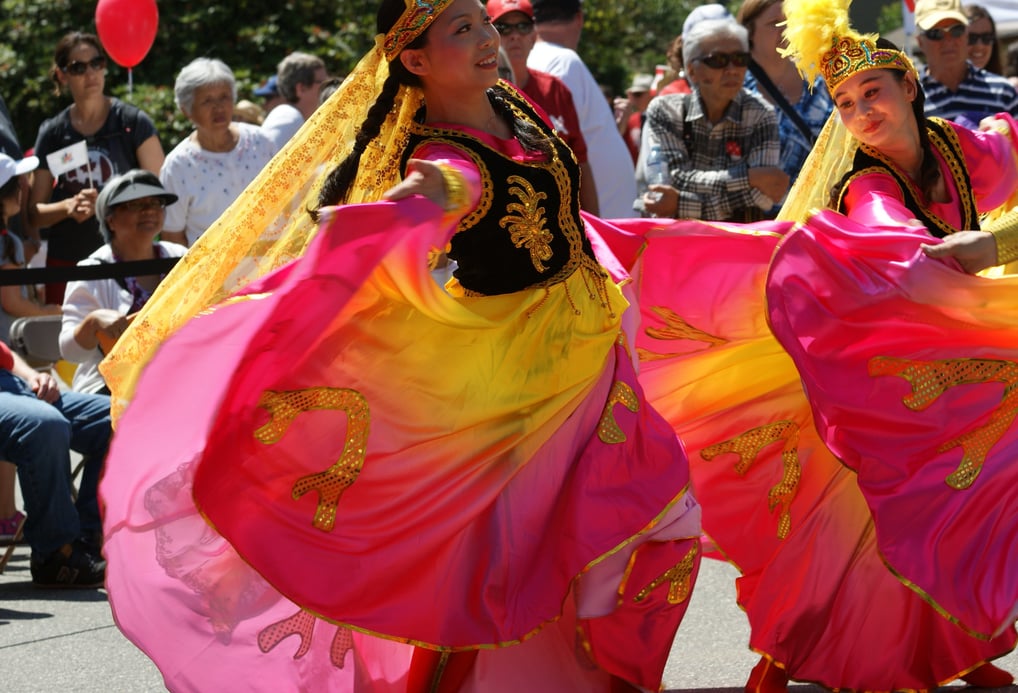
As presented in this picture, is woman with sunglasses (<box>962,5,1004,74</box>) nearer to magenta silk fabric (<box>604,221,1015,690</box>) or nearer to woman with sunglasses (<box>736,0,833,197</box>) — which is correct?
woman with sunglasses (<box>736,0,833,197</box>)

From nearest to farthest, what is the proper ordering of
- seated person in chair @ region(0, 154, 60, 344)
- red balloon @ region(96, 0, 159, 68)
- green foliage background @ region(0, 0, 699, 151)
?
1. seated person in chair @ region(0, 154, 60, 344)
2. red balloon @ region(96, 0, 159, 68)
3. green foliage background @ region(0, 0, 699, 151)

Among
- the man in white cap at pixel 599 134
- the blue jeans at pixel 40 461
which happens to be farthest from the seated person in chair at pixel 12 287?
the man in white cap at pixel 599 134

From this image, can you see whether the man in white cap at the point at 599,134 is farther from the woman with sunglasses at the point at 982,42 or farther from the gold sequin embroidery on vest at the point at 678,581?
the gold sequin embroidery on vest at the point at 678,581

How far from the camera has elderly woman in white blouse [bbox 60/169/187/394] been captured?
6180mm

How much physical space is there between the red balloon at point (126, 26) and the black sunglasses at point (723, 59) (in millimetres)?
4336

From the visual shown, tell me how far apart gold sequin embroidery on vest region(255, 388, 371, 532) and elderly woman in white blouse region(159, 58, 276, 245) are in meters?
3.98

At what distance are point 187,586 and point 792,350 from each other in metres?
1.58

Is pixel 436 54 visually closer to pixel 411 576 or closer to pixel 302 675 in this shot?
pixel 411 576

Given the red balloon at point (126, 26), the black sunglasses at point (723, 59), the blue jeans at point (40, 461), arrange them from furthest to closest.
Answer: the red balloon at point (126, 26) → the black sunglasses at point (723, 59) → the blue jeans at point (40, 461)

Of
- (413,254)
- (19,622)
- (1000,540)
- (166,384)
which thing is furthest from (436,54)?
(19,622)

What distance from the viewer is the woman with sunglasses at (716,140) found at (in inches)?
254

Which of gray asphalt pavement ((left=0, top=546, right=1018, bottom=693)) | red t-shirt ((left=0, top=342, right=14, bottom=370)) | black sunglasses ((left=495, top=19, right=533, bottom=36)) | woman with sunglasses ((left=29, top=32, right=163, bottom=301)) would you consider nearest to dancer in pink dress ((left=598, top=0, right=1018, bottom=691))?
gray asphalt pavement ((left=0, top=546, right=1018, bottom=693))

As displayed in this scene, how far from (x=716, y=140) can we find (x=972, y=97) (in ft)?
5.59

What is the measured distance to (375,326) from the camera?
389cm
